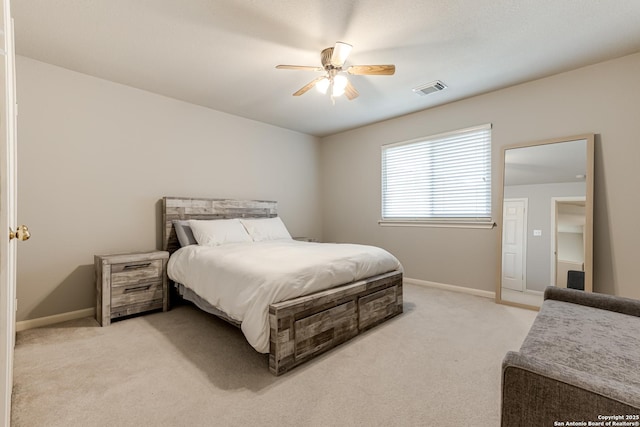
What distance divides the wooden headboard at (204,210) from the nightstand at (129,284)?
0.39 metres

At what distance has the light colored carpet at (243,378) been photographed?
1508 millimetres

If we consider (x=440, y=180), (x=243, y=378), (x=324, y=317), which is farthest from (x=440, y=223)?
(x=243, y=378)

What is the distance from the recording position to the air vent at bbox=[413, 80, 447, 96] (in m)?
3.21

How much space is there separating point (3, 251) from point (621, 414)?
1709mm

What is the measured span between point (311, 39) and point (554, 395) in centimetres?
263

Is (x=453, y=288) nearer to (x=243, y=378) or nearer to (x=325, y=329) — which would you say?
(x=325, y=329)

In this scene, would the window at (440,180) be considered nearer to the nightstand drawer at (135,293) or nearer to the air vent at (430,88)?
the air vent at (430,88)

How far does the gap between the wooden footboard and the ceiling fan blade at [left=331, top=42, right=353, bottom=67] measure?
6.03ft

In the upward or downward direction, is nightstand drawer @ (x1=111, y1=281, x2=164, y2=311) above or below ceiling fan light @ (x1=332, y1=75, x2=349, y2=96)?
below

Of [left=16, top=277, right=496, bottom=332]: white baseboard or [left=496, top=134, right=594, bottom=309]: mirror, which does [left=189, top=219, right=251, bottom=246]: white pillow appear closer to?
[left=16, top=277, right=496, bottom=332]: white baseboard

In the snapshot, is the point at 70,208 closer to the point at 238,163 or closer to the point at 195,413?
the point at 238,163

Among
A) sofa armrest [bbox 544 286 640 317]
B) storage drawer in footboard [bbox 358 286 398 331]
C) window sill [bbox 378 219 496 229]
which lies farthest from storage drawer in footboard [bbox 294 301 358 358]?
window sill [bbox 378 219 496 229]

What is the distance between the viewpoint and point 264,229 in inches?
153

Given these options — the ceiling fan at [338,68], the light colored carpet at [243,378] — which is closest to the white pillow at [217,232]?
the light colored carpet at [243,378]
